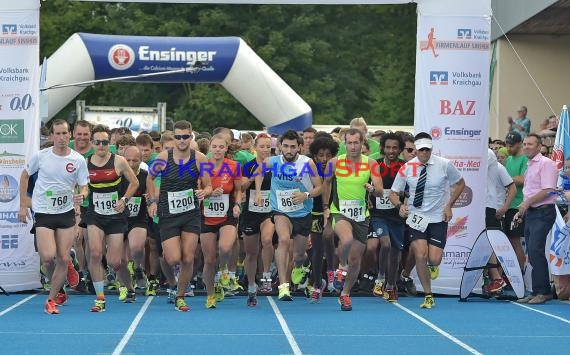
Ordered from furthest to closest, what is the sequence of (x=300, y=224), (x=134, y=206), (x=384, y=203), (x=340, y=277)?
1. (x=384, y=203)
2. (x=134, y=206)
3. (x=340, y=277)
4. (x=300, y=224)

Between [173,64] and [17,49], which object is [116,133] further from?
[173,64]

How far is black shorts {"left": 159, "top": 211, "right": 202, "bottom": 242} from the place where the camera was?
15.3 metres

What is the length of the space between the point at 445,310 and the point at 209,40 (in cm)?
1289

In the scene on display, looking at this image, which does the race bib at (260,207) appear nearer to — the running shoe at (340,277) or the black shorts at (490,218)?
the running shoe at (340,277)

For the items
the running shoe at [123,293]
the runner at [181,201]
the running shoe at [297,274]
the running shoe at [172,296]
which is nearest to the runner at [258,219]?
the running shoe at [297,274]

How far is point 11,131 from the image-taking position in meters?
18.0

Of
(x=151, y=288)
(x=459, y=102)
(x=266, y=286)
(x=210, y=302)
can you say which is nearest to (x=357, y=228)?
(x=210, y=302)

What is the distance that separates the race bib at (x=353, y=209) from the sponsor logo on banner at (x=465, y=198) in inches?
100

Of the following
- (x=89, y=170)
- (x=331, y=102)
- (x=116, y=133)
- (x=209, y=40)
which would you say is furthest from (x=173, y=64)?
(x=331, y=102)

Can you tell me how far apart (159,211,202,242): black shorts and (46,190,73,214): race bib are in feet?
3.49

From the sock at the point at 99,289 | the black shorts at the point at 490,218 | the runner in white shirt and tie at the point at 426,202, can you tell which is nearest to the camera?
the sock at the point at 99,289

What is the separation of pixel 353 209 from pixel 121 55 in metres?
12.2

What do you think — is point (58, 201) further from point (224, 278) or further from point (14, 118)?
point (14, 118)

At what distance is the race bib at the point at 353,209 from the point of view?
52.8 feet
